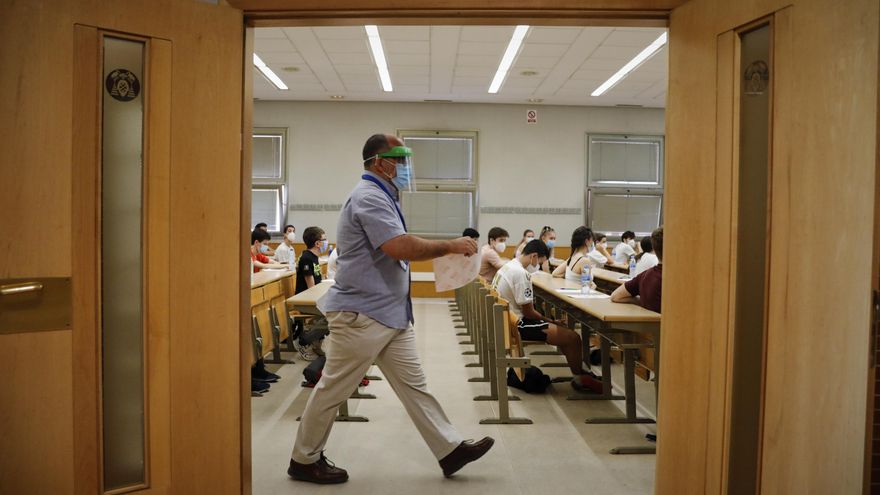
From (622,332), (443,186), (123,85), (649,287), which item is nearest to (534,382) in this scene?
(622,332)

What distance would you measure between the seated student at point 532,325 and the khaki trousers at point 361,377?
185 centimetres

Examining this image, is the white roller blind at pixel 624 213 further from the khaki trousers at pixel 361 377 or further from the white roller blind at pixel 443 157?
the khaki trousers at pixel 361 377

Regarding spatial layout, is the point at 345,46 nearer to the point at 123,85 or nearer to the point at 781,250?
the point at 123,85

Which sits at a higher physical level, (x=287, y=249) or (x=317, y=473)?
(x=287, y=249)

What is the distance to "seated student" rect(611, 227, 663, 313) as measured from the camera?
3.78m

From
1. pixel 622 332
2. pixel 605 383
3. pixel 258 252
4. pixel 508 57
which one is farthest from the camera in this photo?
pixel 508 57

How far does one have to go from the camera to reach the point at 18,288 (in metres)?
1.77

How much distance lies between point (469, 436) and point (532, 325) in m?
1.21

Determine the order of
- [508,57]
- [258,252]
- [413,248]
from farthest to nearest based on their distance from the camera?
[508,57] → [258,252] → [413,248]

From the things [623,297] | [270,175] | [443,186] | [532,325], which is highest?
[270,175]

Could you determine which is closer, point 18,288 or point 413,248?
point 18,288

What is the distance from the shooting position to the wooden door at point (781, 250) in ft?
4.95

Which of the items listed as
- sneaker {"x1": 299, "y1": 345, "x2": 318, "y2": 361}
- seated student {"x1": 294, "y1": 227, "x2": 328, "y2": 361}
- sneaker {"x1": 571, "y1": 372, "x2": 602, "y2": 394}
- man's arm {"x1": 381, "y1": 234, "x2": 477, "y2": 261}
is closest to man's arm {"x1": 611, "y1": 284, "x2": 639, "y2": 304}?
sneaker {"x1": 571, "y1": 372, "x2": 602, "y2": 394}

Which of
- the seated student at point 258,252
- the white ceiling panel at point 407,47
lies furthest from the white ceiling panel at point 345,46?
the seated student at point 258,252
